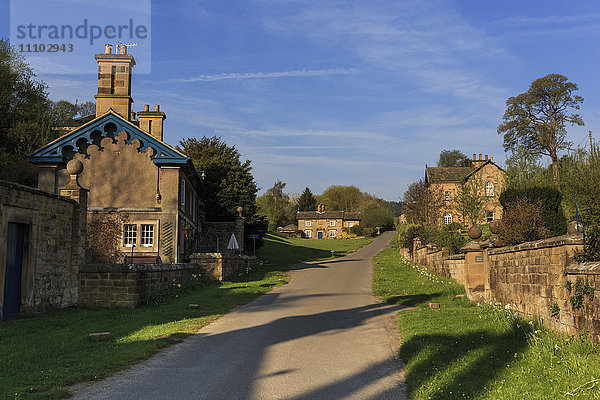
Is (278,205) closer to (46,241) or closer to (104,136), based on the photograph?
(104,136)

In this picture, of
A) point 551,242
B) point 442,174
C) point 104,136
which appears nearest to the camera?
point 551,242

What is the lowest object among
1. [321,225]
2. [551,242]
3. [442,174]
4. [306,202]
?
[551,242]

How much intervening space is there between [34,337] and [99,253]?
54.3ft

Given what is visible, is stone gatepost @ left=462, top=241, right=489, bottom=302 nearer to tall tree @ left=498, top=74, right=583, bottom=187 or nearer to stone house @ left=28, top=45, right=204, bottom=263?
stone house @ left=28, top=45, right=204, bottom=263

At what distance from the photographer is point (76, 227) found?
50.6 ft

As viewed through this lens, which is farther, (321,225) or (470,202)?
(321,225)

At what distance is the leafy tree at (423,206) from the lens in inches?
1689

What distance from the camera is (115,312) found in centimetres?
1409

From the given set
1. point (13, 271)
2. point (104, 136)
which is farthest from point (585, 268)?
point (104, 136)

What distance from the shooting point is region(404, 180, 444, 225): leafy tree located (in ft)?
141

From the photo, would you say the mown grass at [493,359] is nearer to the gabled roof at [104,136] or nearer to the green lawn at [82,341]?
the green lawn at [82,341]

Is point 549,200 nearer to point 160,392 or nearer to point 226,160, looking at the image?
point 160,392

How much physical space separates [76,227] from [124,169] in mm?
12879

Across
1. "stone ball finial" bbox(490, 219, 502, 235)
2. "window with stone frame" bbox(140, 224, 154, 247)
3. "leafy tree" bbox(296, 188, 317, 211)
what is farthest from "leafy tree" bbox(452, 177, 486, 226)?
"leafy tree" bbox(296, 188, 317, 211)
